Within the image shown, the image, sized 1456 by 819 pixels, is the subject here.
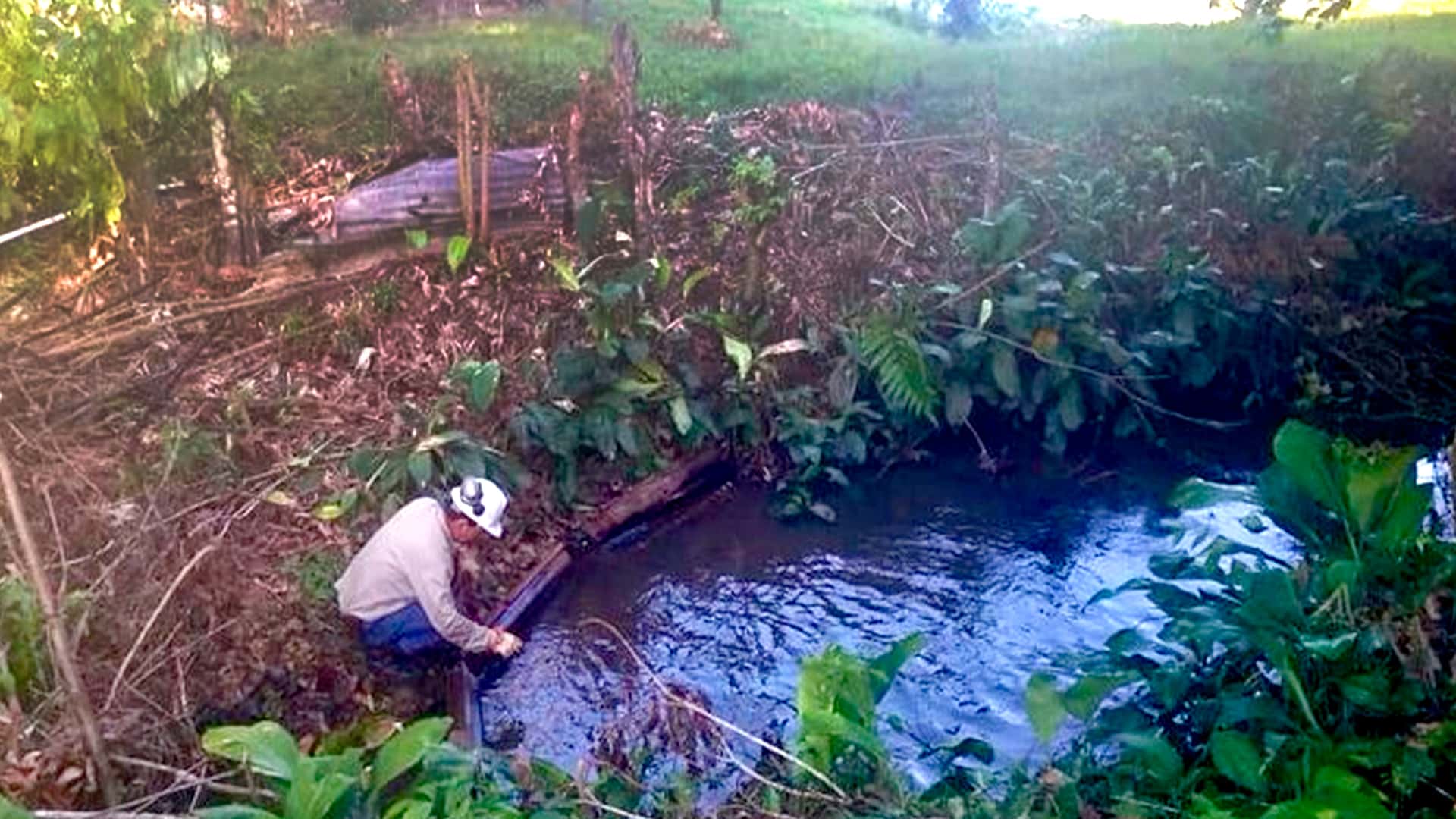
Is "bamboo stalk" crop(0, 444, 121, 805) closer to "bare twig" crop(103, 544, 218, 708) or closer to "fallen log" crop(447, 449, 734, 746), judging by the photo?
Result: "bare twig" crop(103, 544, 218, 708)

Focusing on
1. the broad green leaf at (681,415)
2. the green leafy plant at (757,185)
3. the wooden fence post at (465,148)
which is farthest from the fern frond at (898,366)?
the wooden fence post at (465,148)

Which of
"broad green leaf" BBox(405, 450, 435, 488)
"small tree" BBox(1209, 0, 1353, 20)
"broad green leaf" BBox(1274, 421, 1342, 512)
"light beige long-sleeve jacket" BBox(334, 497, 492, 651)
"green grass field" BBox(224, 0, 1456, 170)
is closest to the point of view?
"broad green leaf" BBox(1274, 421, 1342, 512)

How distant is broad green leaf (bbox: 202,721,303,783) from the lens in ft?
14.8

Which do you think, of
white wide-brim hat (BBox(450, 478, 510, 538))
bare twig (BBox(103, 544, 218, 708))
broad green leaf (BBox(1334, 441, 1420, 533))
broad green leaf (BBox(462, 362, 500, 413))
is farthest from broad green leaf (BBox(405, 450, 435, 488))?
broad green leaf (BBox(1334, 441, 1420, 533))

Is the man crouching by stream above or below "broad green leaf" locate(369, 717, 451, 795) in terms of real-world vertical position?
below

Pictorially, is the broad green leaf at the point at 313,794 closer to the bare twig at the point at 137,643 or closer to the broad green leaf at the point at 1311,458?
the bare twig at the point at 137,643

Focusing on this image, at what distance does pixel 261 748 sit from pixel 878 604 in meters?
3.64

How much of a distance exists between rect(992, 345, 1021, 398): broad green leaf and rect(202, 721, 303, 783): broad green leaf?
Result: 552 cm

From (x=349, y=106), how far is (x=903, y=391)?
209 inches

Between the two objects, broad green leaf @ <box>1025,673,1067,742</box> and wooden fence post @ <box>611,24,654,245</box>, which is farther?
wooden fence post @ <box>611,24,654,245</box>

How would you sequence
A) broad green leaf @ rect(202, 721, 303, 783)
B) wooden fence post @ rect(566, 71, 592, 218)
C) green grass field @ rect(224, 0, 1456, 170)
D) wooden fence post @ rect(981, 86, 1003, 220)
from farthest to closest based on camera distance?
green grass field @ rect(224, 0, 1456, 170) → wooden fence post @ rect(981, 86, 1003, 220) → wooden fence post @ rect(566, 71, 592, 218) → broad green leaf @ rect(202, 721, 303, 783)

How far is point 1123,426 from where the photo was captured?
29.8ft

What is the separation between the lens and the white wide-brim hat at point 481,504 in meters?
6.42

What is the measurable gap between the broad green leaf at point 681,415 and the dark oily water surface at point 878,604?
541 mm
